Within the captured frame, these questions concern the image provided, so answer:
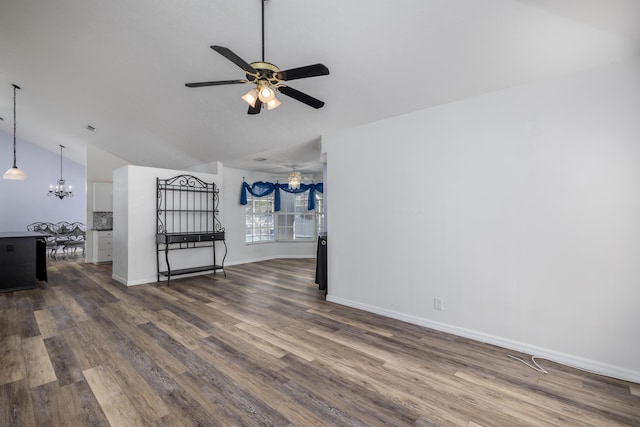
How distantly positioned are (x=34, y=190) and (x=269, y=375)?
1127cm

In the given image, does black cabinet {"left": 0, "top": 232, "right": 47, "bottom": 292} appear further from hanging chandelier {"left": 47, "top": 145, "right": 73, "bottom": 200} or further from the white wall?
the white wall

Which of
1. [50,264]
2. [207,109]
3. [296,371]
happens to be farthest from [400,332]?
[50,264]

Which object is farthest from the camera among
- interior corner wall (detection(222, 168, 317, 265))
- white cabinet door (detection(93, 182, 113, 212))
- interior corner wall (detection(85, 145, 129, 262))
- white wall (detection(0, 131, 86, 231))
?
white wall (detection(0, 131, 86, 231))

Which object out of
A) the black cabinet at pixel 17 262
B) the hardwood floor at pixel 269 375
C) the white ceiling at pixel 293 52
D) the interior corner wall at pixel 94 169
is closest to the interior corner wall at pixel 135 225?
the white ceiling at pixel 293 52

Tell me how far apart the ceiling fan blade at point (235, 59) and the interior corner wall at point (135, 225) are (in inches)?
164

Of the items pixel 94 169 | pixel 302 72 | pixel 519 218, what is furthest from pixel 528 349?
pixel 94 169

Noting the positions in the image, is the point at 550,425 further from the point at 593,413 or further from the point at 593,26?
the point at 593,26

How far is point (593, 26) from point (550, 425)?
8.83 feet

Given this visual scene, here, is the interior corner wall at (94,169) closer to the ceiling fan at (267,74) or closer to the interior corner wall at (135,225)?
the interior corner wall at (135,225)

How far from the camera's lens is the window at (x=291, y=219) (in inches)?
309

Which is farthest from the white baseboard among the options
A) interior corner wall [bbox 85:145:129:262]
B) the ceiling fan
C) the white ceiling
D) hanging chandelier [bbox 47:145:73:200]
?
hanging chandelier [bbox 47:145:73:200]

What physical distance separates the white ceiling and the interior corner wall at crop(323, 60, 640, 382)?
0.30 metres

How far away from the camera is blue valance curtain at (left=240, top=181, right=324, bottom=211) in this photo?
712cm

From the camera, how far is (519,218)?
261 cm
